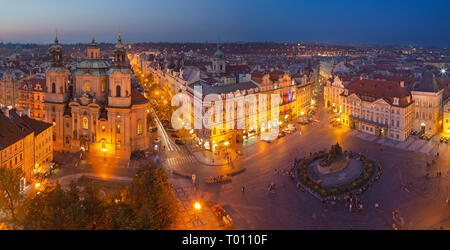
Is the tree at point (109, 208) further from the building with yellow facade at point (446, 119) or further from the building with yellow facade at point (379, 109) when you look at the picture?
the building with yellow facade at point (446, 119)

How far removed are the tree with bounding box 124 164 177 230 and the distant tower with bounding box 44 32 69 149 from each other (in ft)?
108

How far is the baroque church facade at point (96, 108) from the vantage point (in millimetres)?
54906

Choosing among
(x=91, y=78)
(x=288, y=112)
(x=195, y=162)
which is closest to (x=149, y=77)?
(x=288, y=112)

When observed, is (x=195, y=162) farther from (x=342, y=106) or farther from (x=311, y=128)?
(x=342, y=106)

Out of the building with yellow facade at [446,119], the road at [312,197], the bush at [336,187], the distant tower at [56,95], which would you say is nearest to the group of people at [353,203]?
the road at [312,197]

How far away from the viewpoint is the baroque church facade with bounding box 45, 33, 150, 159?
5491cm

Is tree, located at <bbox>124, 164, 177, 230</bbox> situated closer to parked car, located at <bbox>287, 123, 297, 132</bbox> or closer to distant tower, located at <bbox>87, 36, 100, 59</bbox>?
distant tower, located at <bbox>87, 36, 100, 59</bbox>

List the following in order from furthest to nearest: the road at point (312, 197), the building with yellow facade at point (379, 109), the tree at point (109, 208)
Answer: the building with yellow facade at point (379, 109), the road at point (312, 197), the tree at point (109, 208)

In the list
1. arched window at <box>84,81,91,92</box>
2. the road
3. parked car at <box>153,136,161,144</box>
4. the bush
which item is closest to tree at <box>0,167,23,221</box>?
the road

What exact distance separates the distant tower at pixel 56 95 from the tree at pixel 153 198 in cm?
3278
